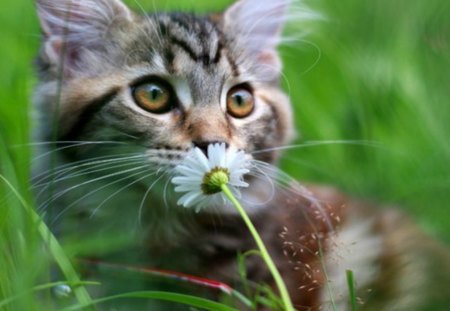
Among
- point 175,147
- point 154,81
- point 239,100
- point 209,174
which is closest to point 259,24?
point 239,100

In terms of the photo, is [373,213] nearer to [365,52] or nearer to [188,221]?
[188,221]

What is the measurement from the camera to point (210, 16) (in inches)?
108

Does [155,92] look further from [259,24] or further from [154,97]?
[259,24]

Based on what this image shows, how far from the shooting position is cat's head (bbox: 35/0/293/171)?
2.21 m

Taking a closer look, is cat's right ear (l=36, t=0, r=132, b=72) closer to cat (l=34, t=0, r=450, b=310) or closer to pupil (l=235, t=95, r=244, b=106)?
cat (l=34, t=0, r=450, b=310)

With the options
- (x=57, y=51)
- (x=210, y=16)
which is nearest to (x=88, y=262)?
(x=57, y=51)

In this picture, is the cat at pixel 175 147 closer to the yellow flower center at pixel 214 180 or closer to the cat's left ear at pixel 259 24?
the cat's left ear at pixel 259 24

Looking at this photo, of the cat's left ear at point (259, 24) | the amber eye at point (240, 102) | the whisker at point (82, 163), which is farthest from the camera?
the cat's left ear at point (259, 24)

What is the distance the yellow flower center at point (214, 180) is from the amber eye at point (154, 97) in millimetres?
620

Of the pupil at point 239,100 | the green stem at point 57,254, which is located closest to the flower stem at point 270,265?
the green stem at point 57,254

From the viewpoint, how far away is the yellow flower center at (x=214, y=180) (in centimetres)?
164

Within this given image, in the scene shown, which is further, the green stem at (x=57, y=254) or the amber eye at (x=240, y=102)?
the amber eye at (x=240, y=102)

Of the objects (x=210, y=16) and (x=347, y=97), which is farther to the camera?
(x=347, y=97)

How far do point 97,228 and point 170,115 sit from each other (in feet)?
1.52
